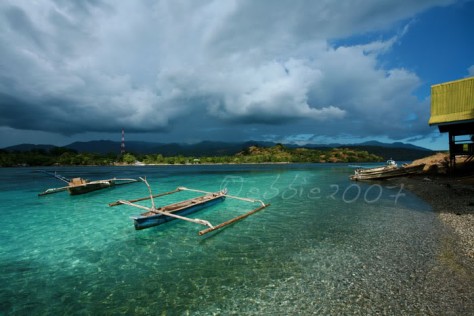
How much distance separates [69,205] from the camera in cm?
2688

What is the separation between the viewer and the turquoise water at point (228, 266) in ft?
25.2

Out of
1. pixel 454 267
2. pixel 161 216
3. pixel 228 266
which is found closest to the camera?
pixel 454 267

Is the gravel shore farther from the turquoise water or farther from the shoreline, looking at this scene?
the turquoise water

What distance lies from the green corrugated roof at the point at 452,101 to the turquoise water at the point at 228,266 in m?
16.2

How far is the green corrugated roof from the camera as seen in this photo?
27.7 metres

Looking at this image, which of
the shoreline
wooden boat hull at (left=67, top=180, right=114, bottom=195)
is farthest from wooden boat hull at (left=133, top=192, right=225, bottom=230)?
wooden boat hull at (left=67, top=180, right=114, bottom=195)

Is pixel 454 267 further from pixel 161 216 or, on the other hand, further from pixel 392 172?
Result: pixel 392 172

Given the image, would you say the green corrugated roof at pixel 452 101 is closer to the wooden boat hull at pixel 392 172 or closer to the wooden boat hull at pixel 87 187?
the wooden boat hull at pixel 392 172

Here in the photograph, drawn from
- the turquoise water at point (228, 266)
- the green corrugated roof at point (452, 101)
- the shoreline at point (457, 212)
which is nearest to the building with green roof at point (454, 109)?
the green corrugated roof at point (452, 101)

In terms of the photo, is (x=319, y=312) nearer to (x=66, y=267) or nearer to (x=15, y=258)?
(x=66, y=267)

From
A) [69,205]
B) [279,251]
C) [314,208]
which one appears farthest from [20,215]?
[314,208]

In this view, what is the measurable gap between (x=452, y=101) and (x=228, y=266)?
33.6 meters

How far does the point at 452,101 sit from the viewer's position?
29.1m

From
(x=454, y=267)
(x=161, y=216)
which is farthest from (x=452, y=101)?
(x=161, y=216)
